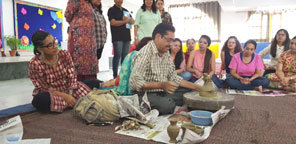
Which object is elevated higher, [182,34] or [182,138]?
[182,34]

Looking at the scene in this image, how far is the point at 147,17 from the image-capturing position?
368cm

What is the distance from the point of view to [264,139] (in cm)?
157

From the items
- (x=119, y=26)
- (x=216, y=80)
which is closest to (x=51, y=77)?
(x=119, y=26)

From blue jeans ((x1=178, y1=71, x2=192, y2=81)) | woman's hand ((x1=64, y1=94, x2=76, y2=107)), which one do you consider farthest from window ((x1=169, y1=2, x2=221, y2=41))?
woman's hand ((x1=64, y1=94, x2=76, y2=107))

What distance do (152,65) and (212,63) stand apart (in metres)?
A: 1.91

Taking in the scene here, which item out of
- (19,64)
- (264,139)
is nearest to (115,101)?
(264,139)

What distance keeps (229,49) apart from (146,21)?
1733mm

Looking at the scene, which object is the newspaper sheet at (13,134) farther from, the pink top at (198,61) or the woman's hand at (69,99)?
the pink top at (198,61)

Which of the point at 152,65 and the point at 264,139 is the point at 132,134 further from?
the point at 264,139

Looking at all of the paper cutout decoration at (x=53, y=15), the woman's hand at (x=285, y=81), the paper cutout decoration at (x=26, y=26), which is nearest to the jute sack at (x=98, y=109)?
the woman's hand at (x=285, y=81)

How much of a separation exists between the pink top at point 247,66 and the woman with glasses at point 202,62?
1.13 feet

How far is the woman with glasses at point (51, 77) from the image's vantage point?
2.28m

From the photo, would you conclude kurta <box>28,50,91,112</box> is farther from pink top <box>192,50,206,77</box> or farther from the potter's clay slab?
pink top <box>192,50,206,77</box>

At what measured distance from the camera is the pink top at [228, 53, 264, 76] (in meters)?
3.67
